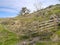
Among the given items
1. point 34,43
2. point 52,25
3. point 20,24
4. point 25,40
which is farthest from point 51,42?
point 20,24

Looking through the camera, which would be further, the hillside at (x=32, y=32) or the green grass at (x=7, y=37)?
the green grass at (x=7, y=37)

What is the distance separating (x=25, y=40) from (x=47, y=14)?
14619 millimetres

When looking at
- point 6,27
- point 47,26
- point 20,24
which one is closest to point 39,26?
point 47,26

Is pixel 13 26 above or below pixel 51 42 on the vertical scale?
above

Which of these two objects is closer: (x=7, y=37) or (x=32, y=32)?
(x=7, y=37)

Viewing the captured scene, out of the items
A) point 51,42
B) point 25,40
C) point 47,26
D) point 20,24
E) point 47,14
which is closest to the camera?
point 51,42

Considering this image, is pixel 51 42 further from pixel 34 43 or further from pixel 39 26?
pixel 39 26

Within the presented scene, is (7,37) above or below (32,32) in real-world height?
below

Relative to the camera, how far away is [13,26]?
4903 cm

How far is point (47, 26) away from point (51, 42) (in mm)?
8068

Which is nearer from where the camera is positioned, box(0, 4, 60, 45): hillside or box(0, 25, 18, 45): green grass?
box(0, 4, 60, 45): hillside

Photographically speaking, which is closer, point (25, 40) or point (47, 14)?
point (25, 40)

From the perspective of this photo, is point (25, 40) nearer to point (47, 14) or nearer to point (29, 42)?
point (29, 42)

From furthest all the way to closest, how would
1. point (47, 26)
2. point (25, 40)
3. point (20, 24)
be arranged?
1. point (20, 24)
2. point (47, 26)
3. point (25, 40)
